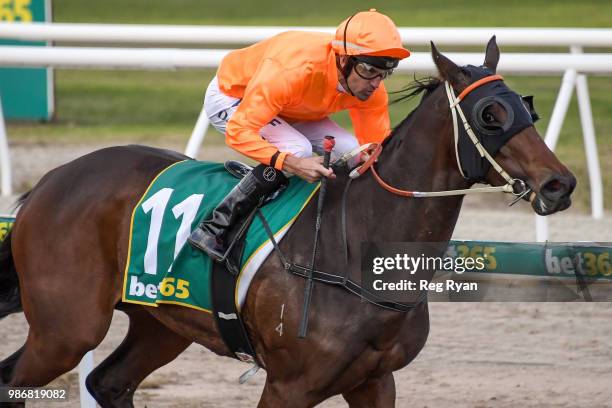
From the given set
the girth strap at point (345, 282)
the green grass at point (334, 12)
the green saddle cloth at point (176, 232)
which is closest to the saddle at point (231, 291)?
the green saddle cloth at point (176, 232)

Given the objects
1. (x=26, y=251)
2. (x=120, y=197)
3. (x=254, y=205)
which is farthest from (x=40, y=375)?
(x=254, y=205)

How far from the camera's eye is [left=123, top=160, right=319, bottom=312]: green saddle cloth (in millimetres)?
4031

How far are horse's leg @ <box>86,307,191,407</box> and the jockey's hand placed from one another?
1128mm

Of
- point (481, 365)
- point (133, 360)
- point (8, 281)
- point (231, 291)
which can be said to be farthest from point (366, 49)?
point (481, 365)

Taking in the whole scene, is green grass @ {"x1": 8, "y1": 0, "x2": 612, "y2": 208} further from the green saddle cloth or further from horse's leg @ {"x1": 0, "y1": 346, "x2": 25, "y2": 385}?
horse's leg @ {"x1": 0, "y1": 346, "x2": 25, "y2": 385}

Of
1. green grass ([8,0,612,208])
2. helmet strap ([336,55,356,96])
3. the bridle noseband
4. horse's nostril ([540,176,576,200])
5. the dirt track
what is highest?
green grass ([8,0,612,208])

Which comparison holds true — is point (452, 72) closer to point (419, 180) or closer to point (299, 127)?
point (419, 180)

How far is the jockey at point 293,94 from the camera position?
12.5 ft

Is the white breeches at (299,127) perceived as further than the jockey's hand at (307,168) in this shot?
Yes

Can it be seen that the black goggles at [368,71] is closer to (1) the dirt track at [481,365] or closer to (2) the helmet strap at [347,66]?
(2) the helmet strap at [347,66]

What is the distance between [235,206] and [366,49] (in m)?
0.72

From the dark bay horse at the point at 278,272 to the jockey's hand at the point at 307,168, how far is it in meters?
0.14

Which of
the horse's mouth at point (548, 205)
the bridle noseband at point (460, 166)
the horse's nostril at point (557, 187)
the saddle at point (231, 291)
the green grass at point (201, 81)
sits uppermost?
the green grass at point (201, 81)

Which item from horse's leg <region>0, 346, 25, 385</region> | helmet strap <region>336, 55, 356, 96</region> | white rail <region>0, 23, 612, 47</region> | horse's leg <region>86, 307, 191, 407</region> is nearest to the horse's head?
helmet strap <region>336, 55, 356, 96</region>
